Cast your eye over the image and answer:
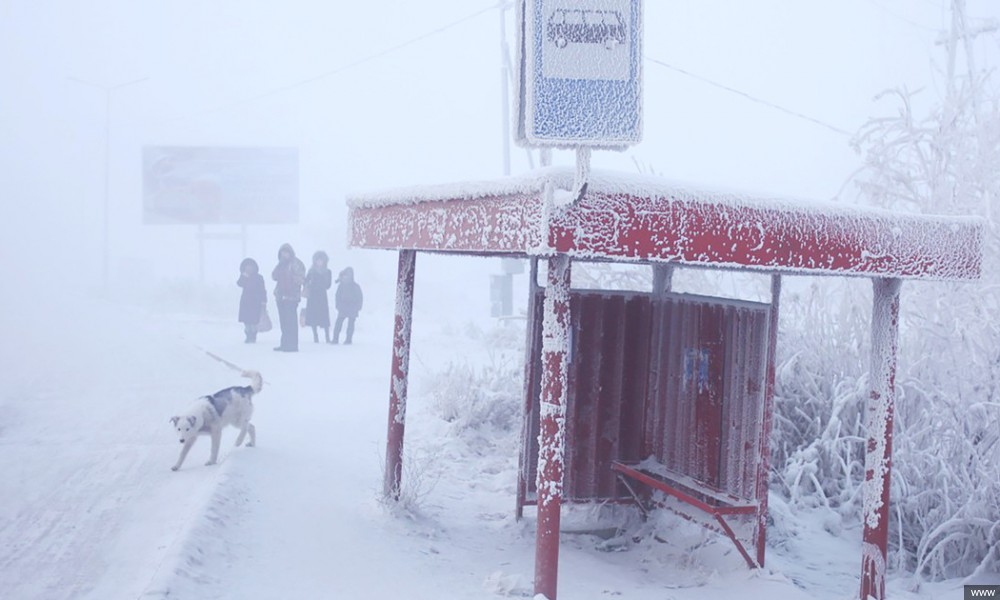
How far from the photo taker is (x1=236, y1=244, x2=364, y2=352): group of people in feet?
46.7

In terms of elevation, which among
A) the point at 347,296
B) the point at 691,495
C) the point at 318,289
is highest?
the point at 318,289

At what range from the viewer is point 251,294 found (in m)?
15.1

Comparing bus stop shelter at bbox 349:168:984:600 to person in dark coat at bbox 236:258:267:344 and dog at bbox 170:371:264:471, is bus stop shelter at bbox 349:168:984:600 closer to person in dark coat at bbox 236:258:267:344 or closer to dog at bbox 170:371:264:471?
dog at bbox 170:371:264:471

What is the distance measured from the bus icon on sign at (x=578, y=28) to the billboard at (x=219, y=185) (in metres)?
30.2

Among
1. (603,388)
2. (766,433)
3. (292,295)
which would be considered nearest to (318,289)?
(292,295)

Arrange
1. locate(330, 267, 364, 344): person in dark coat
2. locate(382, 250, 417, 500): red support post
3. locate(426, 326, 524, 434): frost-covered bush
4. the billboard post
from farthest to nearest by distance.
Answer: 1. the billboard post
2. locate(330, 267, 364, 344): person in dark coat
3. locate(426, 326, 524, 434): frost-covered bush
4. locate(382, 250, 417, 500): red support post

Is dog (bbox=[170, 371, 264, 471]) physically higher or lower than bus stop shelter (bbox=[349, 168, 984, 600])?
lower

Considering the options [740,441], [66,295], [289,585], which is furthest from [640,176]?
[66,295]

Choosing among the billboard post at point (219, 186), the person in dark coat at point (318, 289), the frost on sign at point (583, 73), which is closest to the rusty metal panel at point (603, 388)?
the frost on sign at point (583, 73)

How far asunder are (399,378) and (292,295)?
9422 mm

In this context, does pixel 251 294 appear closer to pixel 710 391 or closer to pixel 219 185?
pixel 710 391

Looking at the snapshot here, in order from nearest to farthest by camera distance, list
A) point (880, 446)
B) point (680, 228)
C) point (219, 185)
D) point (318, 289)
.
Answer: point (680, 228) < point (880, 446) < point (318, 289) < point (219, 185)

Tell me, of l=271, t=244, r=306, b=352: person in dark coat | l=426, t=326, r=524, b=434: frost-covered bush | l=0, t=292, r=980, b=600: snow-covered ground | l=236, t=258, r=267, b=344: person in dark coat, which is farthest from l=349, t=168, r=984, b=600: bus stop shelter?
l=236, t=258, r=267, b=344: person in dark coat

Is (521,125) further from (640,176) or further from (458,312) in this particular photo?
(458,312)
